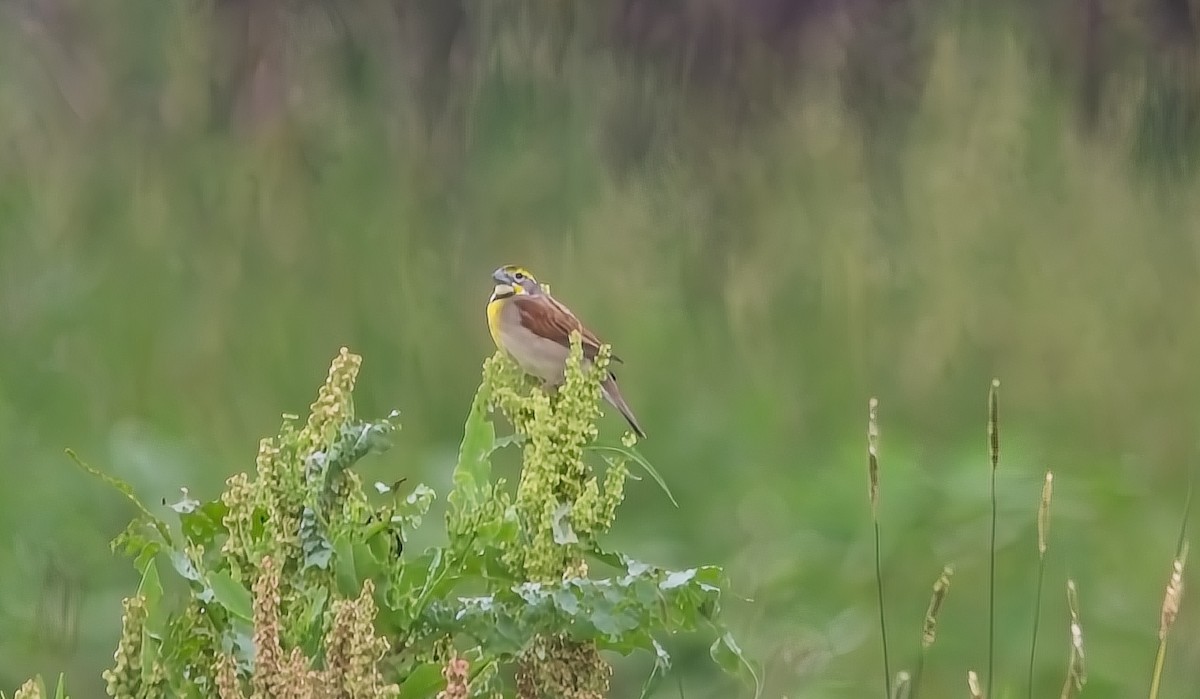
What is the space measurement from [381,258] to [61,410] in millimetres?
Answer: 410

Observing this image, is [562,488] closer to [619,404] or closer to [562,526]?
[562,526]

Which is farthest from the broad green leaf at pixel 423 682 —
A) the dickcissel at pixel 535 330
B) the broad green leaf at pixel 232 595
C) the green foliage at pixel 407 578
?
the dickcissel at pixel 535 330

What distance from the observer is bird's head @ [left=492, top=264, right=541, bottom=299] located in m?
Answer: 1.62

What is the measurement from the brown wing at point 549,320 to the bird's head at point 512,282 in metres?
0.03

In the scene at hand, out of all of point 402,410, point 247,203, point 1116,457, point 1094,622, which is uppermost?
point 247,203

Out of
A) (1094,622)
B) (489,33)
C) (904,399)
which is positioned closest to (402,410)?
(489,33)

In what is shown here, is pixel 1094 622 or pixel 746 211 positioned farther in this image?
pixel 746 211

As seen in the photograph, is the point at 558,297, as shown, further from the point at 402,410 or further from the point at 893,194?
the point at 893,194

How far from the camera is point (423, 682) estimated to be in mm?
953

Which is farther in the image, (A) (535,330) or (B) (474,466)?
(A) (535,330)

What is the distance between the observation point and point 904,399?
1764 mm

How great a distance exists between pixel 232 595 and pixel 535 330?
1.89 ft

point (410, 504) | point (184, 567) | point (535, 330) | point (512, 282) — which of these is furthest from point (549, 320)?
point (184, 567)

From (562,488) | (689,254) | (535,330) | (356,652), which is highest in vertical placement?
(689,254)
